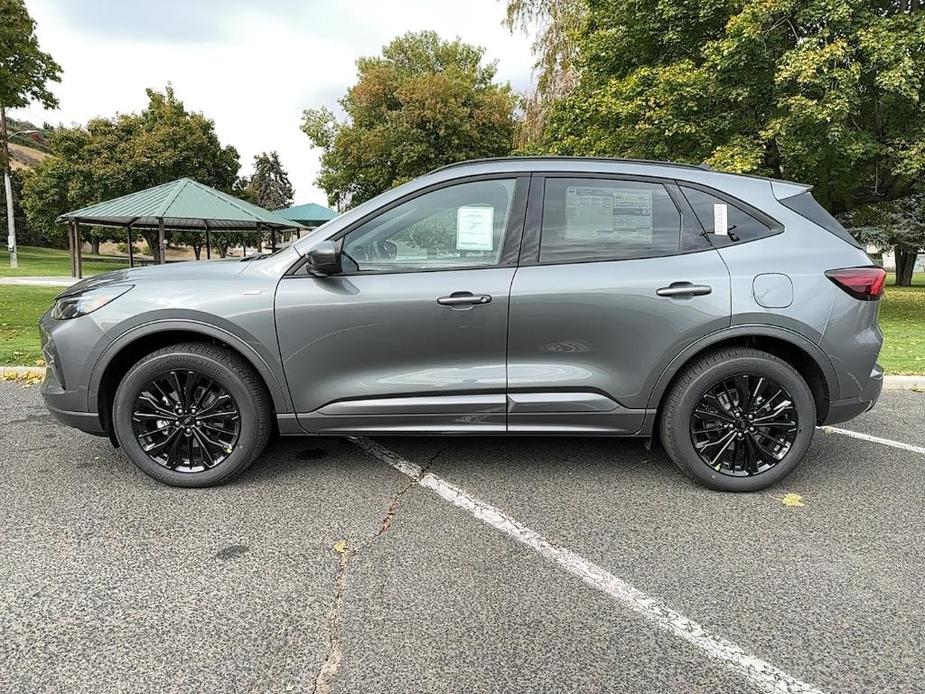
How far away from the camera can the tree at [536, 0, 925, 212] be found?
9633 millimetres

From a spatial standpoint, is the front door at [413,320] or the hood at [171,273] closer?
the front door at [413,320]

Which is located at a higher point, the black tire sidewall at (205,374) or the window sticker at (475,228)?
the window sticker at (475,228)

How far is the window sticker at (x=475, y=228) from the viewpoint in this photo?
11.1 ft

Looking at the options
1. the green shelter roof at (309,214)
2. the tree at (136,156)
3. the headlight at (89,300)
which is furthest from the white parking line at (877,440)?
the tree at (136,156)

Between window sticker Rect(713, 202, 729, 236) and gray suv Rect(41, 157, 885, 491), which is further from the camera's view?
window sticker Rect(713, 202, 729, 236)

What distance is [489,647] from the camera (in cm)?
213

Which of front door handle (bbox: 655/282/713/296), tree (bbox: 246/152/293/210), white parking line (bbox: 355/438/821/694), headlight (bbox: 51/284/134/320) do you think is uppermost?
tree (bbox: 246/152/293/210)

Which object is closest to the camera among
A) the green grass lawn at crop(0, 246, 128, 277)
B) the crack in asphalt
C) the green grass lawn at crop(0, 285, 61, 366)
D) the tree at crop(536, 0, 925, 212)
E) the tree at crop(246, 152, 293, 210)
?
the crack in asphalt

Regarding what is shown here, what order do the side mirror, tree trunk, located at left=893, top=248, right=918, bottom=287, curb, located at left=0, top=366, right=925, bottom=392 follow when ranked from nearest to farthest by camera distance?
1. the side mirror
2. curb, located at left=0, top=366, right=925, bottom=392
3. tree trunk, located at left=893, top=248, right=918, bottom=287

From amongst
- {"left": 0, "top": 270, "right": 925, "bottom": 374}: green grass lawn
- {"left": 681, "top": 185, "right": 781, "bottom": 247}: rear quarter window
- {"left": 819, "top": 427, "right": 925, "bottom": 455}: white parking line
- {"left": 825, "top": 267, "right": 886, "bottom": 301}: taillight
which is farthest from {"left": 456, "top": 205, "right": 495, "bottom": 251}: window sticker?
{"left": 0, "top": 270, "right": 925, "bottom": 374}: green grass lawn

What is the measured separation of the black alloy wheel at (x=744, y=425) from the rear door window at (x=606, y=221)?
84 centimetres

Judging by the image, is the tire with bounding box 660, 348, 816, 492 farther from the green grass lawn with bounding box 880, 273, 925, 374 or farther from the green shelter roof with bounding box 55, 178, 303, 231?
the green shelter roof with bounding box 55, 178, 303, 231

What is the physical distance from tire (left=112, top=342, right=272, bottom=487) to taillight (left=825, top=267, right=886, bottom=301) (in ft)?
10.4

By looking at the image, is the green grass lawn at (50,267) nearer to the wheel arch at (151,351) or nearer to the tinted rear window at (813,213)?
the wheel arch at (151,351)
